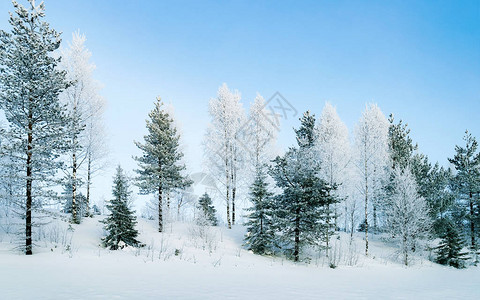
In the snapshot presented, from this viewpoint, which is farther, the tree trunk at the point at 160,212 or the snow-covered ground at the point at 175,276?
the tree trunk at the point at 160,212

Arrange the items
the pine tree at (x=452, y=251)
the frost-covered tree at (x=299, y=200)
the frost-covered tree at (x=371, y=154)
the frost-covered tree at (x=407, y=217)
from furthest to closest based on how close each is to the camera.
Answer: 1. the frost-covered tree at (x=371, y=154)
2. the pine tree at (x=452, y=251)
3. the frost-covered tree at (x=407, y=217)
4. the frost-covered tree at (x=299, y=200)

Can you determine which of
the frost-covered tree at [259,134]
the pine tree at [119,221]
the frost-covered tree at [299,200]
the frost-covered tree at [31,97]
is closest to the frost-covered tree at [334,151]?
the frost-covered tree at [259,134]

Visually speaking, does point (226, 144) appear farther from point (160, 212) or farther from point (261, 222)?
point (261, 222)

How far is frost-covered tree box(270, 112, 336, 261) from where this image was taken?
14.9 m

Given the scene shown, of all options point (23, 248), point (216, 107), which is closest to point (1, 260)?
point (23, 248)

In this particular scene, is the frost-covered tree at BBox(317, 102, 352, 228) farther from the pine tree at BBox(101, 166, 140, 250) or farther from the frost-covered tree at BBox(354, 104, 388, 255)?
the pine tree at BBox(101, 166, 140, 250)

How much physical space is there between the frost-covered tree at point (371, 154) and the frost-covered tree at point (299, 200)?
7.45 meters

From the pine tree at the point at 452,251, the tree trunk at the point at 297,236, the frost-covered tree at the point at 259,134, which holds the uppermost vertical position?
the frost-covered tree at the point at 259,134

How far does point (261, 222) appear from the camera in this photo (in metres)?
15.7

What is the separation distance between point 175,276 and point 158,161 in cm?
1220

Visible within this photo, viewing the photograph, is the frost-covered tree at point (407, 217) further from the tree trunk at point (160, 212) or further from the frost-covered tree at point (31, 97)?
the frost-covered tree at point (31, 97)

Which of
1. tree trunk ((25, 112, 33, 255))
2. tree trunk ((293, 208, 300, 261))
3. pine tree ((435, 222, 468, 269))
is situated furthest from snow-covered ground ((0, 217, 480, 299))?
pine tree ((435, 222, 468, 269))

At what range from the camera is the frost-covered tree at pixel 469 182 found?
25.4 m

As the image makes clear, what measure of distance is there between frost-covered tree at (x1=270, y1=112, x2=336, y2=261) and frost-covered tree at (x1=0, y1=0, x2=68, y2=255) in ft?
38.1
